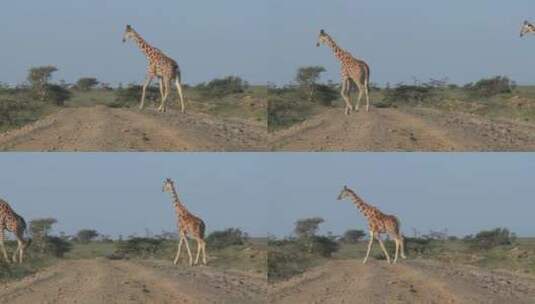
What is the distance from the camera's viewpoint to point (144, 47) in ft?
67.8

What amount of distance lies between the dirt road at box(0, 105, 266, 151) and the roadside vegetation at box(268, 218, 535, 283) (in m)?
2.26

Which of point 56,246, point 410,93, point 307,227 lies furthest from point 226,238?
point 410,93

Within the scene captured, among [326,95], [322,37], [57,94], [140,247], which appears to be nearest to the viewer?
[322,37]

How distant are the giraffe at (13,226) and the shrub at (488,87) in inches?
373

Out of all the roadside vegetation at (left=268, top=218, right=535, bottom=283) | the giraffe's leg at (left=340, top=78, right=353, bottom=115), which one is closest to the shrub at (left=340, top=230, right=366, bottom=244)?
the roadside vegetation at (left=268, top=218, right=535, bottom=283)

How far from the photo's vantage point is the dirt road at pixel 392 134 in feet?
66.0

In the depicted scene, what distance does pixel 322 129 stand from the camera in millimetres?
20469

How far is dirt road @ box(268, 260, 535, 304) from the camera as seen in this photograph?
61.0 ft

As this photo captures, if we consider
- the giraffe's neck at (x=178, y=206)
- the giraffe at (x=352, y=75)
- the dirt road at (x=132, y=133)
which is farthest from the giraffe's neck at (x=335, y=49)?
the giraffe's neck at (x=178, y=206)

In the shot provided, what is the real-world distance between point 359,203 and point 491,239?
6.17 m

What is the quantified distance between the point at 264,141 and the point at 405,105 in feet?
11.9

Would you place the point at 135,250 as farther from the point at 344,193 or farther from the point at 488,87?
the point at 488,87

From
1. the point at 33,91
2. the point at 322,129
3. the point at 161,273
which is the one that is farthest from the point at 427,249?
the point at 33,91

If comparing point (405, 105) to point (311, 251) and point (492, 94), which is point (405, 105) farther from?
point (311, 251)
